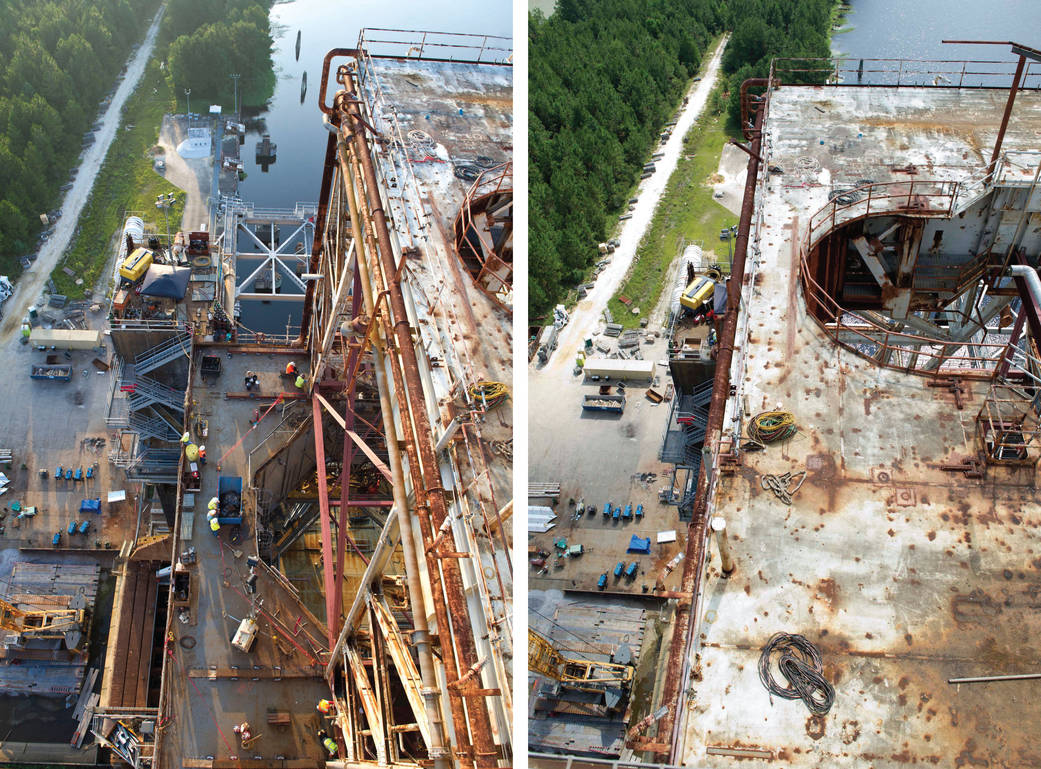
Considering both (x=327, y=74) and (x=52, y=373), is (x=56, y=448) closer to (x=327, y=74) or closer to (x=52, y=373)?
(x=52, y=373)

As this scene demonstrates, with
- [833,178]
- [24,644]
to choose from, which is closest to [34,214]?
[24,644]

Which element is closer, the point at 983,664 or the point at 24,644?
the point at 983,664

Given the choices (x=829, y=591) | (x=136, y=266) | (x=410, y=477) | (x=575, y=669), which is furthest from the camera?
(x=136, y=266)

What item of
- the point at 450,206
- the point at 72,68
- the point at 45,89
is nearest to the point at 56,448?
the point at 450,206

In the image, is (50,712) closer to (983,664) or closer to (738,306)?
(738,306)

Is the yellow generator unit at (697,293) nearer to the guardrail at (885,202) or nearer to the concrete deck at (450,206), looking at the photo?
the concrete deck at (450,206)
